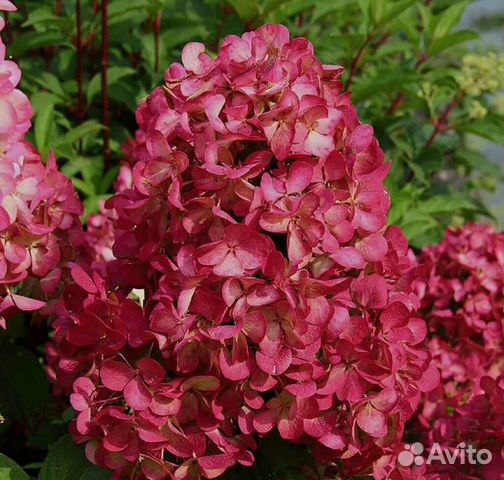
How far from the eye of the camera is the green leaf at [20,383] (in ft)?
5.04

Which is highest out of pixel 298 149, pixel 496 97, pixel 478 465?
pixel 298 149

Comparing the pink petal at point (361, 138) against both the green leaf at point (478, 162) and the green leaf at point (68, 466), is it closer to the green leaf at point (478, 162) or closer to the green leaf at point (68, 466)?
the green leaf at point (68, 466)

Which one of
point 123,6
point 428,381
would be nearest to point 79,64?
point 123,6

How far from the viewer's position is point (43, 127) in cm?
180

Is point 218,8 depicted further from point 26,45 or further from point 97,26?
point 26,45

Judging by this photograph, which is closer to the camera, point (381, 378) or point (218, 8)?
point (381, 378)

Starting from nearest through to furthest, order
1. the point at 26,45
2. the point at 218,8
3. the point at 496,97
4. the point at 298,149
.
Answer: the point at 298,149 → the point at 26,45 → the point at 218,8 → the point at 496,97

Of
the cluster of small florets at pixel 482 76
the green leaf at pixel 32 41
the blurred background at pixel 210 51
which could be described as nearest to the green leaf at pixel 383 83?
the blurred background at pixel 210 51

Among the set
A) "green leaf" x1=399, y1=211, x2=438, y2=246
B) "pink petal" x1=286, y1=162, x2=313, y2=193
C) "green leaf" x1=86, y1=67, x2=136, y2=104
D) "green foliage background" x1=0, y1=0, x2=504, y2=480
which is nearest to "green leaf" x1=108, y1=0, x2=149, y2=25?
"green foliage background" x1=0, y1=0, x2=504, y2=480

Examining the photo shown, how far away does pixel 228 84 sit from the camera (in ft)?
3.82

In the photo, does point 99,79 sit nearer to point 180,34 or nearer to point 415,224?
point 180,34

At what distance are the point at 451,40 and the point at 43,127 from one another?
1.04m

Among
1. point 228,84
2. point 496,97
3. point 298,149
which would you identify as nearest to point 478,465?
point 298,149

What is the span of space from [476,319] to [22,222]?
941 millimetres
